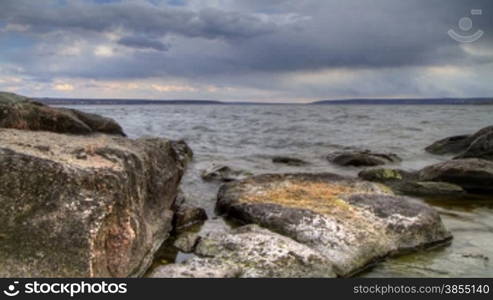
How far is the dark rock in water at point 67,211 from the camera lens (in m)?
5.29

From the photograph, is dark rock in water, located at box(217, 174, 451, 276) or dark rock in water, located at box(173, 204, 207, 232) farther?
dark rock in water, located at box(173, 204, 207, 232)

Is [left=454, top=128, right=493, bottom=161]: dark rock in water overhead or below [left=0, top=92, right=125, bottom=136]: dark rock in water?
below

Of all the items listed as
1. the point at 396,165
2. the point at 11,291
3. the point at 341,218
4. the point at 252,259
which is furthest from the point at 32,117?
the point at 396,165

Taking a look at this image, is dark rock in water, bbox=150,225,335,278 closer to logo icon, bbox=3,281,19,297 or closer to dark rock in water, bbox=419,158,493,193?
logo icon, bbox=3,281,19,297

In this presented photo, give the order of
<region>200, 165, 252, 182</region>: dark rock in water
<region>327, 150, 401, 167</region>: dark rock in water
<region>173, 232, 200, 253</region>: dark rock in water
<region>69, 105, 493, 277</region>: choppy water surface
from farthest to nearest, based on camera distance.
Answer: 1. <region>327, 150, 401, 167</region>: dark rock in water
2. <region>200, 165, 252, 182</region>: dark rock in water
3. <region>173, 232, 200, 253</region>: dark rock in water
4. <region>69, 105, 493, 277</region>: choppy water surface

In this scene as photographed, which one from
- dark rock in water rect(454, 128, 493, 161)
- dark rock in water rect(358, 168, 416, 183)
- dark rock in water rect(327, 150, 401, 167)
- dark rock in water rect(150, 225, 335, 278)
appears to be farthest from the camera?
dark rock in water rect(327, 150, 401, 167)

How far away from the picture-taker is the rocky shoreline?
17.7 ft

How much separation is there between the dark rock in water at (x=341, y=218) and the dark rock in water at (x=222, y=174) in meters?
4.10

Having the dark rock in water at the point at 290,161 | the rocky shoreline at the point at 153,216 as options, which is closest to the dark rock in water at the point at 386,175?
the rocky shoreline at the point at 153,216

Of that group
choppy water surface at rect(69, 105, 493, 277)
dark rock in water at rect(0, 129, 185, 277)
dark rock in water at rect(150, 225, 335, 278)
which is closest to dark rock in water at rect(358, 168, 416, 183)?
choppy water surface at rect(69, 105, 493, 277)

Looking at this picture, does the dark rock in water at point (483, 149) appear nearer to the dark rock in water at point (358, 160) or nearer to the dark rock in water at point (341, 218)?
the dark rock in water at point (358, 160)

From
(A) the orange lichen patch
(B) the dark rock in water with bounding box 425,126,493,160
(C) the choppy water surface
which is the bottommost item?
(C) the choppy water surface

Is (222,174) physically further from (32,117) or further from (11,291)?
(11,291)

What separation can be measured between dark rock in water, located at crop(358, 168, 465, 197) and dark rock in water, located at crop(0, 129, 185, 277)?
8450 millimetres
